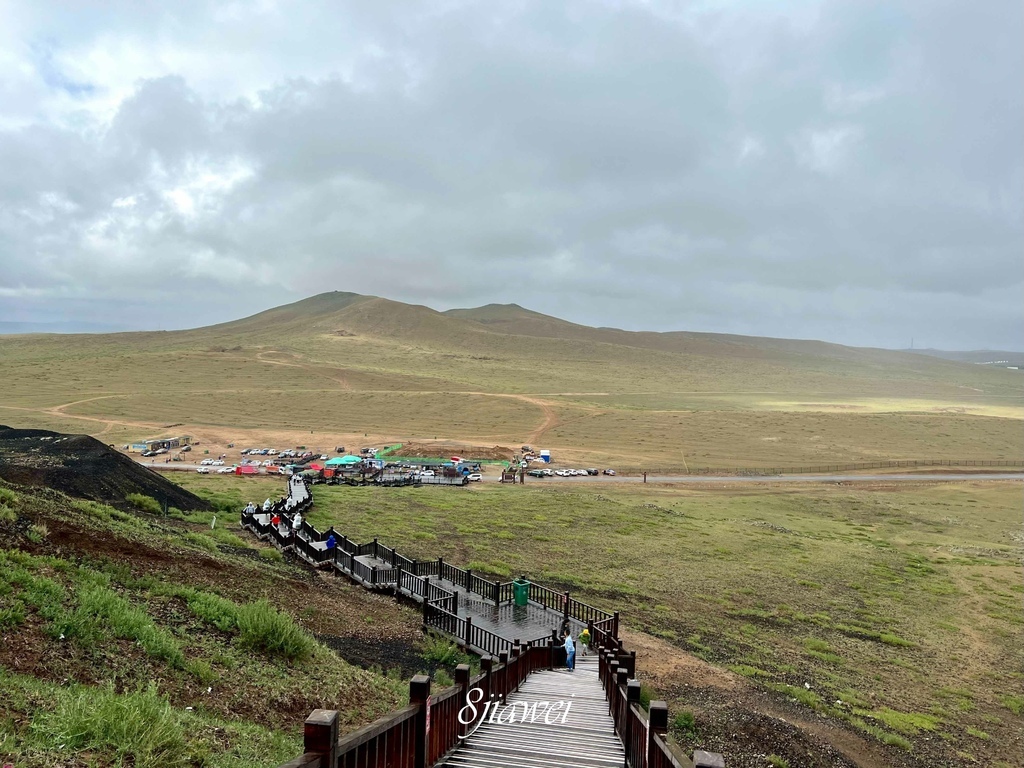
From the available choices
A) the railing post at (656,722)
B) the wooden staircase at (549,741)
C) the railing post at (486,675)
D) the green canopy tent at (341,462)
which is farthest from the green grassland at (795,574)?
the green canopy tent at (341,462)

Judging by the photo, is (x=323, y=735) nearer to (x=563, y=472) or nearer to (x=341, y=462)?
(x=341, y=462)

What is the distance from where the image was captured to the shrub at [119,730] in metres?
4.92

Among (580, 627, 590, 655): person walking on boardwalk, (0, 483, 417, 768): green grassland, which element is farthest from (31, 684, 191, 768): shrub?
(580, 627, 590, 655): person walking on boardwalk

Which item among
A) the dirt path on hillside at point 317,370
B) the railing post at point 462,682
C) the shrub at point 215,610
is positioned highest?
the dirt path on hillside at point 317,370

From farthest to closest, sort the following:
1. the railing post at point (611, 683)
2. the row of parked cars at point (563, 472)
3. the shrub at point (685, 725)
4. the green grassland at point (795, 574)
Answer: the row of parked cars at point (563, 472) → the green grassland at point (795, 574) → the shrub at point (685, 725) → the railing post at point (611, 683)

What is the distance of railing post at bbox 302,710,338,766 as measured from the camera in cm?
354

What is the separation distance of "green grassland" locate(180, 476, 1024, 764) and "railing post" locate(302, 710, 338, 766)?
9.62 metres

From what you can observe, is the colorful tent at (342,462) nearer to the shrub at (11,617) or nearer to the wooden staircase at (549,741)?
the wooden staircase at (549,741)

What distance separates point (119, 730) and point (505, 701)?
16.3 feet

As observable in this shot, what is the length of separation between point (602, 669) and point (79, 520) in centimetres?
1156

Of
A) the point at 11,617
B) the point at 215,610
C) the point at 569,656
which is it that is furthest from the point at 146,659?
the point at 569,656

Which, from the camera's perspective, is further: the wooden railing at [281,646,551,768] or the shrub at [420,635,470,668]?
the shrub at [420,635,470,668]

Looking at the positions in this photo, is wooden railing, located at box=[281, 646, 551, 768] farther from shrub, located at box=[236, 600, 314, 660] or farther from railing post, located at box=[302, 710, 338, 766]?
shrub, located at box=[236, 600, 314, 660]

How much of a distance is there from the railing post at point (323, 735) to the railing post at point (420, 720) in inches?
56.2
